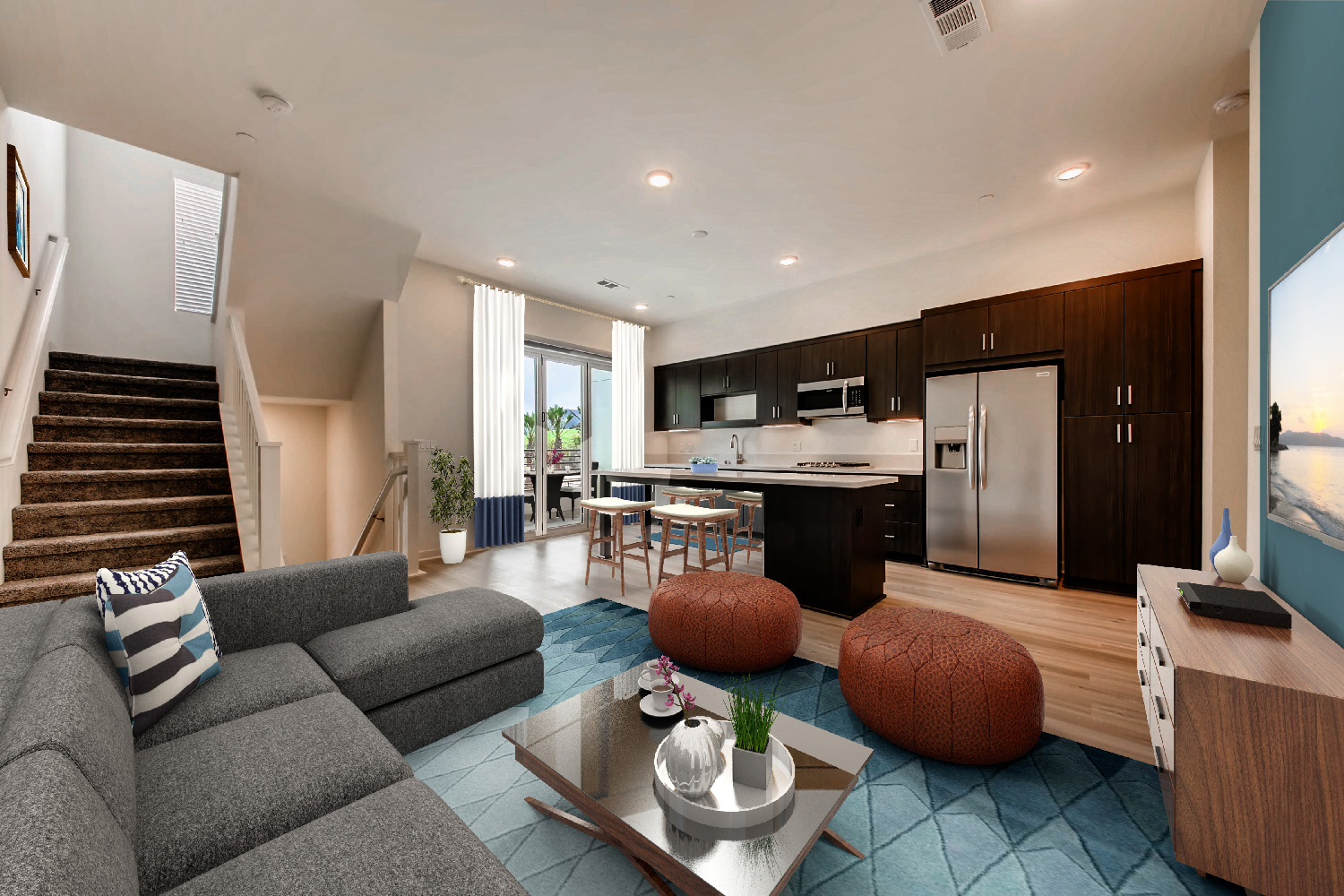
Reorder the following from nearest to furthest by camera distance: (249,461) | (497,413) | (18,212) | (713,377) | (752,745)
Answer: (752,745) < (18,212) < (249,461) < (497,413) < (713,377)

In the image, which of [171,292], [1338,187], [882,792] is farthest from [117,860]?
[171,292]

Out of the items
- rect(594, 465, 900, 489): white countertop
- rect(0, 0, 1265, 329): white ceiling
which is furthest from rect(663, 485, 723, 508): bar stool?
rect(0, 0, 1265, 329): white ceiling

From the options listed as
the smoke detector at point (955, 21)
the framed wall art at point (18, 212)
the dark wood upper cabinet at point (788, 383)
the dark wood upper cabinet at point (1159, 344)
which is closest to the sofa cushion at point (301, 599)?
the framed wall art at point (18, 212)

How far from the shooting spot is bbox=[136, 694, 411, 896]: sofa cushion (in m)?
0.99

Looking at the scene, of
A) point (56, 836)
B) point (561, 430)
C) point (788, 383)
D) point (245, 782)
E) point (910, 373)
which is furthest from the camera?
point (561, 430)

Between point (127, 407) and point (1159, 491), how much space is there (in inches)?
294

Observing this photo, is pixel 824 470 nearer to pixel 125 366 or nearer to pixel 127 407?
pixel 127 407

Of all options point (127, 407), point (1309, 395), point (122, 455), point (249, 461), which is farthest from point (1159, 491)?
point (127, 407)

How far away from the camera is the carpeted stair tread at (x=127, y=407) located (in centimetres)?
359

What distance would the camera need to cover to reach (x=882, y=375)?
5.09 m

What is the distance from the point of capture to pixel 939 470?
14.6 feet

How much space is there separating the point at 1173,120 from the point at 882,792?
373 cm

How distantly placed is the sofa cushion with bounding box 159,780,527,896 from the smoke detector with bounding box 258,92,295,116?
10.4ft

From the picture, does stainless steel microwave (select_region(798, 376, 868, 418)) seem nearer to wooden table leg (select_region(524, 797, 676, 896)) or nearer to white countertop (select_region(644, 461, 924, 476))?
white countertop (select_region(644, 461, 924, 476))
